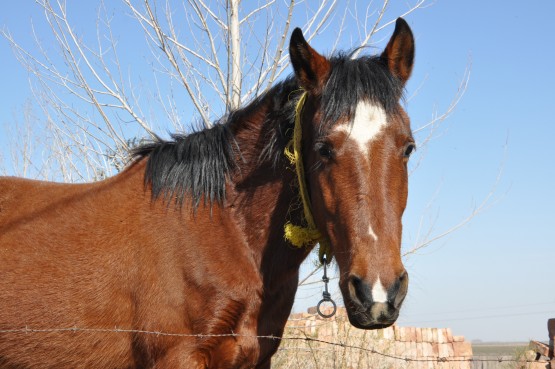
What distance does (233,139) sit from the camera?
14.1 feet

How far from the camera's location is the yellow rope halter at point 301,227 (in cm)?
382

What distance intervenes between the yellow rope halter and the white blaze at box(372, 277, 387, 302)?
27.2 inches

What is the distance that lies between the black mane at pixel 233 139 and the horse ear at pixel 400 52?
0.23ft

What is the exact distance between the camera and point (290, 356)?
8828 millimetres

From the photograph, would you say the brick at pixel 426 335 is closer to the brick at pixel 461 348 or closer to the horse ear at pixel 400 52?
the brick at pixel 461 348

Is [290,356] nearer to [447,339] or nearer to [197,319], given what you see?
[197,319]

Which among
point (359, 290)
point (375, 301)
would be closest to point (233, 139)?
point (359, 290)

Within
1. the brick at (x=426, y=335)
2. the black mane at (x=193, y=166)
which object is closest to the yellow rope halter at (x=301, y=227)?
the black mane at (x=193, y=166)

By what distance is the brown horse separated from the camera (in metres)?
3.52

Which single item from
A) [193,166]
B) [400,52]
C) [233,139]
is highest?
[400,52]

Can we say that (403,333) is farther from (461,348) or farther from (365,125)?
(365,125)

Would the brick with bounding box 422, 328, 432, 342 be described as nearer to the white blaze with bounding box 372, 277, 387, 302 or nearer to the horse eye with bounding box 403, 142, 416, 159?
the horse eye with bounding box 403, 142, 416, 159

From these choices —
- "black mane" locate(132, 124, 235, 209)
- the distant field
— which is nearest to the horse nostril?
"black mane" locate(132, 124, 235, 209)

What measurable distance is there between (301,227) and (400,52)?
49.6 inches
